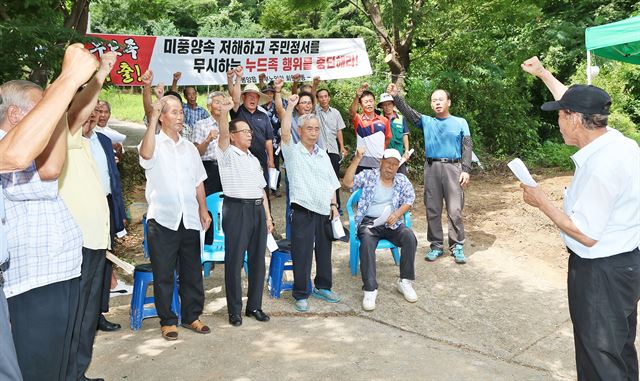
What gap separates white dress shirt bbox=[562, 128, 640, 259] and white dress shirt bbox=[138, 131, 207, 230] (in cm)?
267

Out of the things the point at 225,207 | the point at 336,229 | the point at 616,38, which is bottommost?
the point at 336,229

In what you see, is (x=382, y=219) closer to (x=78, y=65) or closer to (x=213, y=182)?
(x=213, y=182)

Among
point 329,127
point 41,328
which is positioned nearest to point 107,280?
point 41,328

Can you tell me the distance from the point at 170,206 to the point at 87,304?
3.34ft

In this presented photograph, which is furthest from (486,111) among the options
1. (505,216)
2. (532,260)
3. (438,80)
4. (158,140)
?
(158,140)

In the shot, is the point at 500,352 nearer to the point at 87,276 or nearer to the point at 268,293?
the point at 268,293

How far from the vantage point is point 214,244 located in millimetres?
5723

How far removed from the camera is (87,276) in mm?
3494

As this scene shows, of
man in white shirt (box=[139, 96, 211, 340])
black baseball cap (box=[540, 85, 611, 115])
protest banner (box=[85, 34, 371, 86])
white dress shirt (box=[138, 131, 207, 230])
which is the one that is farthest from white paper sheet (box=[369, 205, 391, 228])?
protest banner (box=[85, 34, 371, 86])

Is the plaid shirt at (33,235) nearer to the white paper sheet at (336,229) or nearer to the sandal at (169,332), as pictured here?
the sandal at (169,332)

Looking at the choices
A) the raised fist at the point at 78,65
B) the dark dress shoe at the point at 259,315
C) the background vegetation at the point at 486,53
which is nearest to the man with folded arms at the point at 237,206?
the dark dress shoe at the point at 259,315

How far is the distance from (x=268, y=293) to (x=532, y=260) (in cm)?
312

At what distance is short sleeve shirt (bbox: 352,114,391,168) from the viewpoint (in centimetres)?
725

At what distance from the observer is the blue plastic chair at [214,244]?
18.5 ft
